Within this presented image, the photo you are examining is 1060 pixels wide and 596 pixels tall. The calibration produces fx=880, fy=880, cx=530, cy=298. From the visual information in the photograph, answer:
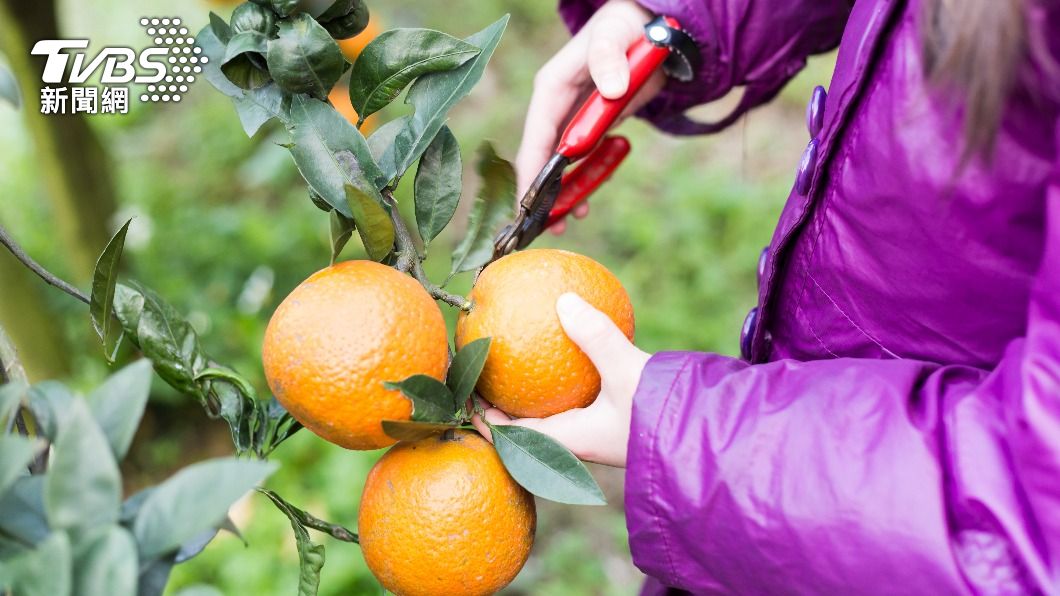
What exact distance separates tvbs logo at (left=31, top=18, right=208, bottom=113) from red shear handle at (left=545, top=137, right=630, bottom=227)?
22.9 inches

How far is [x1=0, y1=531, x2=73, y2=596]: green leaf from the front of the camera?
373 mm

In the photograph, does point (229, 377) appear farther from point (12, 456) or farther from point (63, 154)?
point (63, 154)

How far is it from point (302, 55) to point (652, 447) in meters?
0.38

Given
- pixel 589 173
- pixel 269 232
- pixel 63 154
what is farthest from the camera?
pixel 269 232

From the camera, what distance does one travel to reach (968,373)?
2.07ft

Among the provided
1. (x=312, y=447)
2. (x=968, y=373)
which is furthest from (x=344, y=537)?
(x=312, y=447)

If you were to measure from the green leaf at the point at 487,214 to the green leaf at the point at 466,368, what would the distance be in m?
0.12

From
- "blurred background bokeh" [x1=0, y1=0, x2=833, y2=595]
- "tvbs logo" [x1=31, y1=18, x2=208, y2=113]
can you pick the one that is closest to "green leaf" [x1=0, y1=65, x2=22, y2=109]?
"tvbs logo" [x1=31, y1=18, x2=208, y2=113]

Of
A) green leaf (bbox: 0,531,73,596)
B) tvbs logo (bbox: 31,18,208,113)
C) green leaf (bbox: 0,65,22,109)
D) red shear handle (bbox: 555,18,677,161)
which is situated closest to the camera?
green leaf (bbox: 0,531,73,596)

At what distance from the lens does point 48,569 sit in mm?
377

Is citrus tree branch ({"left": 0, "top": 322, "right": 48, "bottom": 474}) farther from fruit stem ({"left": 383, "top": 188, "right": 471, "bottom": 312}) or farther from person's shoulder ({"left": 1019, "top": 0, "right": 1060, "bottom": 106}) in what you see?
person's shoulder ({"left": 1019, "top": 0, "right": 1060, "bottom": 106})

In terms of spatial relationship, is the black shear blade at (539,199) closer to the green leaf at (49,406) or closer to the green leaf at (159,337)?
the green leaf at (159,337)

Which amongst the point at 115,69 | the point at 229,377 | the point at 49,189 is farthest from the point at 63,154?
the point at 229,377

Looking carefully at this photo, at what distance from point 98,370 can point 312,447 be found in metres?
0.52
